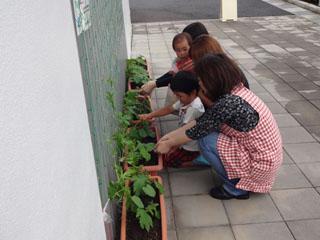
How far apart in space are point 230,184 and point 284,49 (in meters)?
5.23

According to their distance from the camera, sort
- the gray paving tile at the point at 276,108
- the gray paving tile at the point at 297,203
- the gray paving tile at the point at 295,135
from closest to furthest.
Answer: the gray paving tile at the point at 297,203, the gray paving tile at the point at 295,135, the gray paving tile at the point at 276,108

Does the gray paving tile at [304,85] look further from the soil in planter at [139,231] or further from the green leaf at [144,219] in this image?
the green leaf at [144,219]

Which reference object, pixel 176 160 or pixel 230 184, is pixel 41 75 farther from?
pixel 176 160

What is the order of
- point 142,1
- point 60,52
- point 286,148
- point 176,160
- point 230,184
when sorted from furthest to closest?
point 142,1
point 286,148
point 176,160
point 230,184
point 60,52

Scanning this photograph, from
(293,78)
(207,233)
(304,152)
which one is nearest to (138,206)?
(207,233)

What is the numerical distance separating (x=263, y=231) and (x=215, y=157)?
→ 612mm

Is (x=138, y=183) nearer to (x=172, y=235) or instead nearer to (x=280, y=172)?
(x=172, y=235)

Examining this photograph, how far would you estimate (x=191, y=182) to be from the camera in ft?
10.4

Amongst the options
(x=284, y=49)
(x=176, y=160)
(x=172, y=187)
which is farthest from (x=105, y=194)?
(x=284, y=49)

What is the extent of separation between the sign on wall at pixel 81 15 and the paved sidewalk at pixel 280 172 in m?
1.50

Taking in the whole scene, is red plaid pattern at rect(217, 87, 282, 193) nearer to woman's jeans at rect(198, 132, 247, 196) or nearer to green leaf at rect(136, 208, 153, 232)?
woman's jeans at rect(198, 132, 247, 196)

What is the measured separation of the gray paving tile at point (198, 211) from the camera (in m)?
2.68

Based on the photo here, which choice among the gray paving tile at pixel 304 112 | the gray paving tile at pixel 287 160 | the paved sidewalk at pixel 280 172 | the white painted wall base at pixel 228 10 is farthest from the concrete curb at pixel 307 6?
the gray paving tile at pixel 287 160

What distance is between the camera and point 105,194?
230 centimetres
